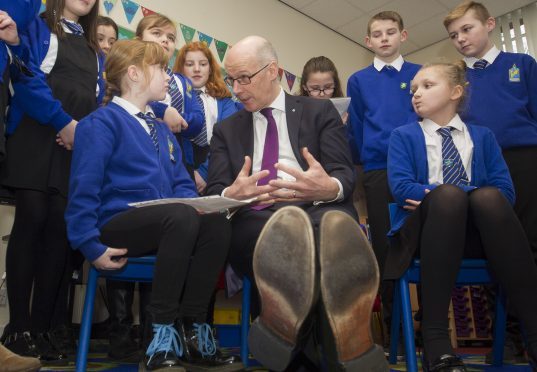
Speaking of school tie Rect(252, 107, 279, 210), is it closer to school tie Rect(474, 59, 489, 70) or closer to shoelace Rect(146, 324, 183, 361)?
shoelace Rect(146, 324, 183, 361)

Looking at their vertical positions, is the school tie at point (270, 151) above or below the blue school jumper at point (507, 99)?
below

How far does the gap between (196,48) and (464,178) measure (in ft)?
4.90

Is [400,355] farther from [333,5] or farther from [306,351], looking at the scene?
Result: [333,5]

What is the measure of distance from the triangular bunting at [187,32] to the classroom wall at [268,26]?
0.04 m

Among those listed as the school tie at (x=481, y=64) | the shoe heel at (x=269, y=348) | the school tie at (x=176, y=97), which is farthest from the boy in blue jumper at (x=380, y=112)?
the shoe heel at (x=269, y=348)

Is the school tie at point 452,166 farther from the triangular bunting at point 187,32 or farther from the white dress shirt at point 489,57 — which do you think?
the triangular bunting at point 187,32

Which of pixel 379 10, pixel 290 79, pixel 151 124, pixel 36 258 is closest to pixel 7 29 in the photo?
pixel 151 124

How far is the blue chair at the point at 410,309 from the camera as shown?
1348mm

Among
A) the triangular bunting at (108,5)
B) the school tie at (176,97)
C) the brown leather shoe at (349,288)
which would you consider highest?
the triangular bunting at (108,5)

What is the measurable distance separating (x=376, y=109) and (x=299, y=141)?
872 millimetres

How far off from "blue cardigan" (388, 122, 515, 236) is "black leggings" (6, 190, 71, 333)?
1152 millimetres

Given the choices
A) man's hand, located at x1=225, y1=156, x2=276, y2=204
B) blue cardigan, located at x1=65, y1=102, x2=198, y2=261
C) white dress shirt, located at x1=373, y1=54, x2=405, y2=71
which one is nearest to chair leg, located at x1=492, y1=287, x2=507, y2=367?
man's hand, located at x1=225, y1=156, x2=276, y2=204

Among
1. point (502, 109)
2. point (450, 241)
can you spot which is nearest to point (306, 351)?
point (450, 241)

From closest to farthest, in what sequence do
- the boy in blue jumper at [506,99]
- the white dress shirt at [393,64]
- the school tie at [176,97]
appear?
the boy in blue jumper at [506,99] → the school tie at [176,97] → the white dress shirt at [393,64]
